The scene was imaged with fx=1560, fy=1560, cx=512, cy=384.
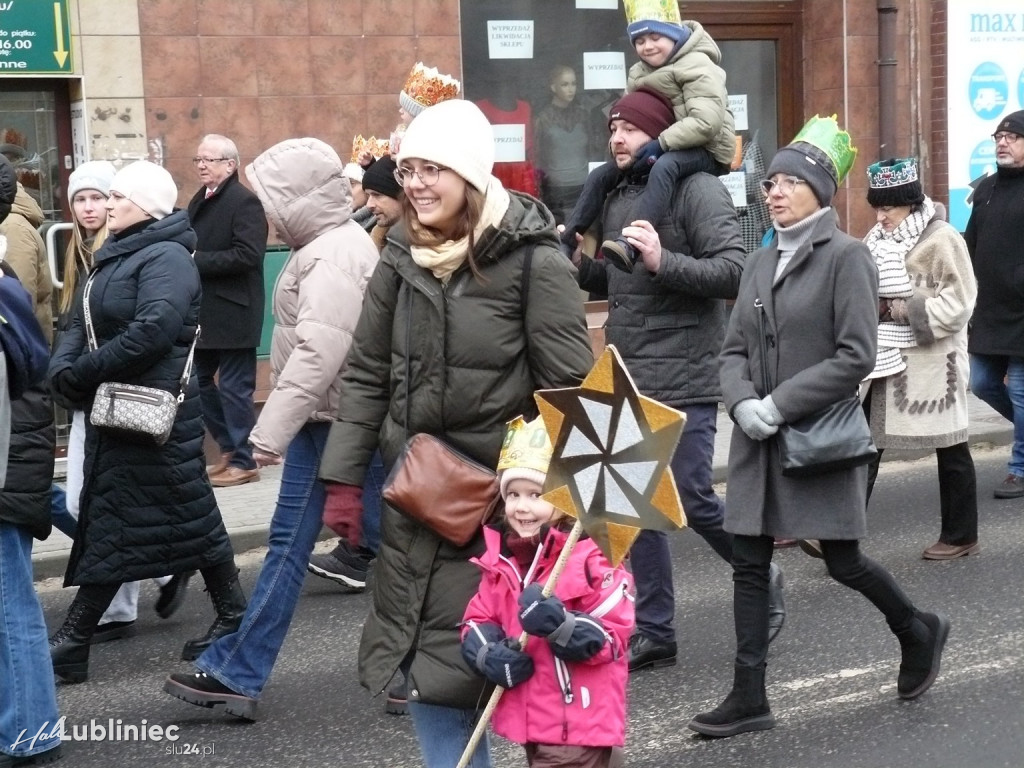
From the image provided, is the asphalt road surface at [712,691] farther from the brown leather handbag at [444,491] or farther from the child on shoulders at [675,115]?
the child on shoulders at [675,115]

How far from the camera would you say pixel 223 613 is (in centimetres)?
605

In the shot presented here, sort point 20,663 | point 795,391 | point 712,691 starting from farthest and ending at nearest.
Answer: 1. point 712,691
2. point 795,391
3. point 20,663

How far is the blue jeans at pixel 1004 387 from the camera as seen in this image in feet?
29.3

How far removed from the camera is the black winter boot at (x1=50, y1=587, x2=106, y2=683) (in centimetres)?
591

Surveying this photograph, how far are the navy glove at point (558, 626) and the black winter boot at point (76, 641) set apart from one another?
9.30 feet

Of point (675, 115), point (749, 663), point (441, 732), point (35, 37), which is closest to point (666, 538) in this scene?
point (749, 663)

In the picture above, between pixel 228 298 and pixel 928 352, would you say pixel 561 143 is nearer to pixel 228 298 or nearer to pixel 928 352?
pixel 228 298

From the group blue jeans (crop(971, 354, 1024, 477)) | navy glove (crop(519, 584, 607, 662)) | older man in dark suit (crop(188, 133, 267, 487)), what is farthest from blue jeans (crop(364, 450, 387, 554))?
blue jeans (crop(971, 354, 1024, 477))

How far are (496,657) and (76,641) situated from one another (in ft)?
9.28

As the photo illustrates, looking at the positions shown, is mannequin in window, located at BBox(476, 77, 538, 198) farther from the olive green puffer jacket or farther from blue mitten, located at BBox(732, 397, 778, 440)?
the olive green puffer jacket

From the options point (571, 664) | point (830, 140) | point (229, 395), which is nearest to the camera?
point (571, 664)

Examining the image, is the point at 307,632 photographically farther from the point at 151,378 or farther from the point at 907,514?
the point at 907,514

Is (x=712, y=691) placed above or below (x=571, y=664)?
below

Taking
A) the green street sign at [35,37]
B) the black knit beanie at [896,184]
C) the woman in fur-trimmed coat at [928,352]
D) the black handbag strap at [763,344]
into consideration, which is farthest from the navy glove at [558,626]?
the green street sign at [35,37]
